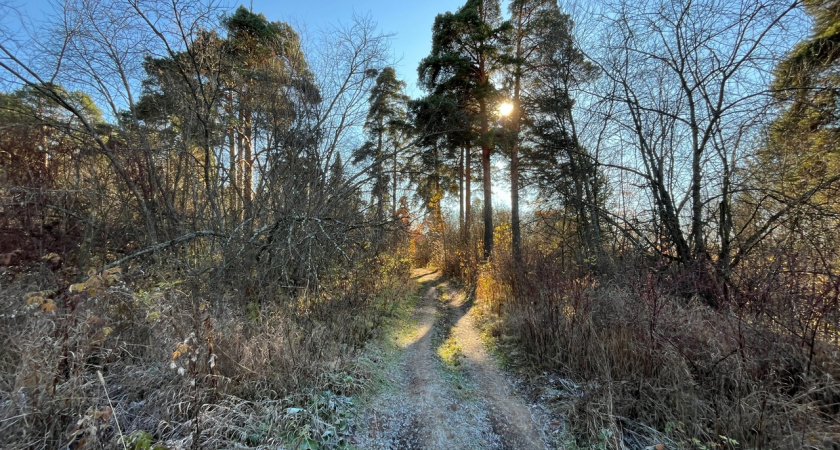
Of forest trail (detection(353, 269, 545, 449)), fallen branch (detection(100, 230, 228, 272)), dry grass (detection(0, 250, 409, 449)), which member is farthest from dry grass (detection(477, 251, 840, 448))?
fallen branch (detection(100, 230, 228, 272))

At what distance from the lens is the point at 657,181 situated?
5.78 metres

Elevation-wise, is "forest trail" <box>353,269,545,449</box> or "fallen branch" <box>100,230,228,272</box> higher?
"fallen branch" <box>100,230,228,272</box>

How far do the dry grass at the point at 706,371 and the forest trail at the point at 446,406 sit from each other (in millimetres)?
578

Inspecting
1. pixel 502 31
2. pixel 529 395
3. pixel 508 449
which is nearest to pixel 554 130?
pixel 502 31

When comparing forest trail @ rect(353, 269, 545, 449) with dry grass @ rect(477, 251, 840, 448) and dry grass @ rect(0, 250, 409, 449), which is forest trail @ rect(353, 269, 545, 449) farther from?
dry grass @ rect(477, 251, 840, 448)

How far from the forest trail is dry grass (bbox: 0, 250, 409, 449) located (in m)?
0.43

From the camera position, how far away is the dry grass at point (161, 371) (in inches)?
78.1

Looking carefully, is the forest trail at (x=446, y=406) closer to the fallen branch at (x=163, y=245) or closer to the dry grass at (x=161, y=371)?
the dry grass at (x=161, y=371)

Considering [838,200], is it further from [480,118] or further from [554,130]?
[480,118]

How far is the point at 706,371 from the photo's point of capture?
2572 mm

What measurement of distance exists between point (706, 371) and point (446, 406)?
2483 millimetres

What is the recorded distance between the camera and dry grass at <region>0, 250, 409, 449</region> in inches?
78.1

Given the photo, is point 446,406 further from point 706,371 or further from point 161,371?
point 161,371

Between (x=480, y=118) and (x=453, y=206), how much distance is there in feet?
18.1
